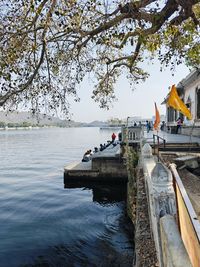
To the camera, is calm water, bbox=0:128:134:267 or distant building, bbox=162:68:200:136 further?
distant building, bbox=162:68:200:136

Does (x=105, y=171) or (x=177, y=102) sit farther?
(x=105, y=171)

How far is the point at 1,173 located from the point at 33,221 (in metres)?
15.6

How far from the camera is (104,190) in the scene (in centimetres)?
1800

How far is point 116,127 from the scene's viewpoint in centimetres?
17025

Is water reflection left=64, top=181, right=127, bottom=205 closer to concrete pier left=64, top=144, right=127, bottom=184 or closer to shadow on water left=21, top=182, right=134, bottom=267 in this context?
concrete pier left=64, top=144, right=127, bottom=184

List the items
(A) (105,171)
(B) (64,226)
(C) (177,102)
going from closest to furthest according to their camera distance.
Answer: (C) (177,102) < (B) (64,226) < (A) (105,171)

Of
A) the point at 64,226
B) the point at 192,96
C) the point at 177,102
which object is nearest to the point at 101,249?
the point at 64,226

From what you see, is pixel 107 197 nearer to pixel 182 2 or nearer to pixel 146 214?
pixel 146 214

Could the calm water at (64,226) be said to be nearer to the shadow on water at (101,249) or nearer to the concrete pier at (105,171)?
the shadow on water at (101,249)

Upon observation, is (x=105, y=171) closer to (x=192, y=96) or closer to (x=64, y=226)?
(x=64, y=226)

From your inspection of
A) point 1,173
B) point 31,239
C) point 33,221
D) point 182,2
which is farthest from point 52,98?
point 1,173

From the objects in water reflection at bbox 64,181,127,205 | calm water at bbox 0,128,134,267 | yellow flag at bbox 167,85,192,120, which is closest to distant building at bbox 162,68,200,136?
water reflection at bbox 64,181,127,205

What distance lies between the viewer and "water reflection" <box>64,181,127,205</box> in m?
16.7

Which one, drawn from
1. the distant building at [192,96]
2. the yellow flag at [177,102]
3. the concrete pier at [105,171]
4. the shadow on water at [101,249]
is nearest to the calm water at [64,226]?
the shadow on water at [101,249]
